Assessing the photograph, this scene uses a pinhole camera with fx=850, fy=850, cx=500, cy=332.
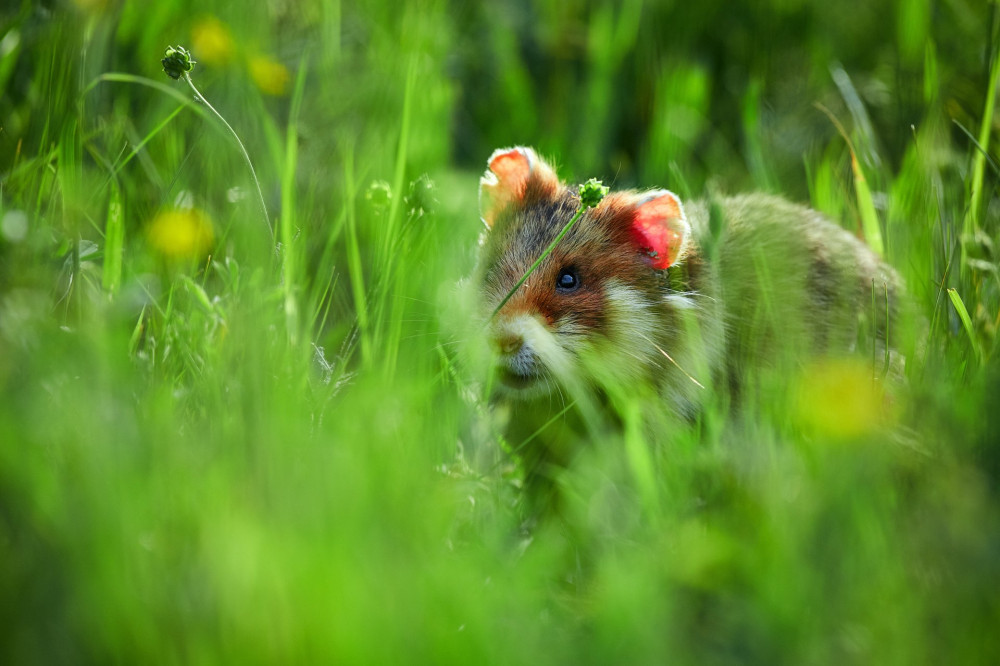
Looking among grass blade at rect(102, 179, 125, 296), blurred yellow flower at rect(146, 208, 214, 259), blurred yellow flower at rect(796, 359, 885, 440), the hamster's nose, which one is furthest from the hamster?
grass blade at rect(102, 179, 125, 296)

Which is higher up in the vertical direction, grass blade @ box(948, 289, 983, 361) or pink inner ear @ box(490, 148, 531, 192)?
pink inner ear @ box(490, 148, 531, 192)

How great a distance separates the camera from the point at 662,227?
136 inches

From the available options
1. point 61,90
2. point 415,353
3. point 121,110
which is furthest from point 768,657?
point 121,110

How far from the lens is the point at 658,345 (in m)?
3.36

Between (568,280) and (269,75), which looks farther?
(269,75)

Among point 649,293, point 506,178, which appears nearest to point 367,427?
point 649,293

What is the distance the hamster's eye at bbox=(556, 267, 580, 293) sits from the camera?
347 cm

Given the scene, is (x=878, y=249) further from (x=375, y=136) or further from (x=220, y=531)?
(x=220, y=531)

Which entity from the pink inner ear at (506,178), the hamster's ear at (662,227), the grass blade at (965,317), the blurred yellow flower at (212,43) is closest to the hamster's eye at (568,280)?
the hamster's ear at (662,227)

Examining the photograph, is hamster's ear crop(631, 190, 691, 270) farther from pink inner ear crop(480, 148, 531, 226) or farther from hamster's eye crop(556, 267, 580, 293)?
pink inner ear crop(480, 148, 531, 226)

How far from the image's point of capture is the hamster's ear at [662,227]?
3403 mm

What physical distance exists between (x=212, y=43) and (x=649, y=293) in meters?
2.47

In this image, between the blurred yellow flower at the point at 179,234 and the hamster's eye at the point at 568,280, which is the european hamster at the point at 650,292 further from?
the blurred yellow flower at the point at 179,234

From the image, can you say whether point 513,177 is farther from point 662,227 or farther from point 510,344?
point 510,344
